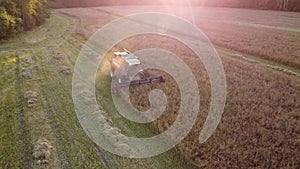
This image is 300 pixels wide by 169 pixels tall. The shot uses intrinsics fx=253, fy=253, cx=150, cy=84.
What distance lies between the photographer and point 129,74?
15523 mm

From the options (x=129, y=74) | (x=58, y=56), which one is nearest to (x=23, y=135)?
(x=129, y=74)

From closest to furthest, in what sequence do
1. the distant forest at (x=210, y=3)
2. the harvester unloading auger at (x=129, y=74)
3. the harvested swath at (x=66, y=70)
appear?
the harvester unloading auger at (x=129, y=74), the harvested swath at (x=66, y=70), the distant forest at (x=210, y=3)

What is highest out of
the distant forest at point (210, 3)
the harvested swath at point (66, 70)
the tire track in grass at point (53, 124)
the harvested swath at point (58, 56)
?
the tire track in grass at point (53, 124)

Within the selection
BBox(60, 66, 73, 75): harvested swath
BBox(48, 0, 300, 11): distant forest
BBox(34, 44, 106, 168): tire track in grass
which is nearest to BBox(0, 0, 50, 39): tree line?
BBox(60, 66, 73, 75): harvested swath

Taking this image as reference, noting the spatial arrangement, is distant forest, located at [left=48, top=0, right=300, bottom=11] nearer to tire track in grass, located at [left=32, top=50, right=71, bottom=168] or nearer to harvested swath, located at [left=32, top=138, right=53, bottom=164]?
tire track in grass, located at [left=32, top=50, right=71, bottom=168]

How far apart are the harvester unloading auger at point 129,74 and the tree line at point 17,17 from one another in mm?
18563

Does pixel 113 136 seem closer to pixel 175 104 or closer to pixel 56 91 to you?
pixel 175 104

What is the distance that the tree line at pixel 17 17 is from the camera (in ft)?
91.6

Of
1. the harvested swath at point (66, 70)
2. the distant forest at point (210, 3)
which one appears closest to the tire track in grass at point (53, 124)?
the harvested swath at point (66, 70)

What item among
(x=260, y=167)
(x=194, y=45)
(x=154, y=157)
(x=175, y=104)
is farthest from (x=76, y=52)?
(x=260, y=167)

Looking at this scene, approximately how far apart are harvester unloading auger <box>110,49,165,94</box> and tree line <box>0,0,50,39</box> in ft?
60.9

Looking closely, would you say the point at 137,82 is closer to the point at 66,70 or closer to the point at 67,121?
the point at 67,121

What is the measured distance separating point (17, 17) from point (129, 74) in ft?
80.6

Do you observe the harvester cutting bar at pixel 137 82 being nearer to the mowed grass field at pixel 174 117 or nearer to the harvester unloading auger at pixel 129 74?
the harvester unloading auger at pixel 129 74
